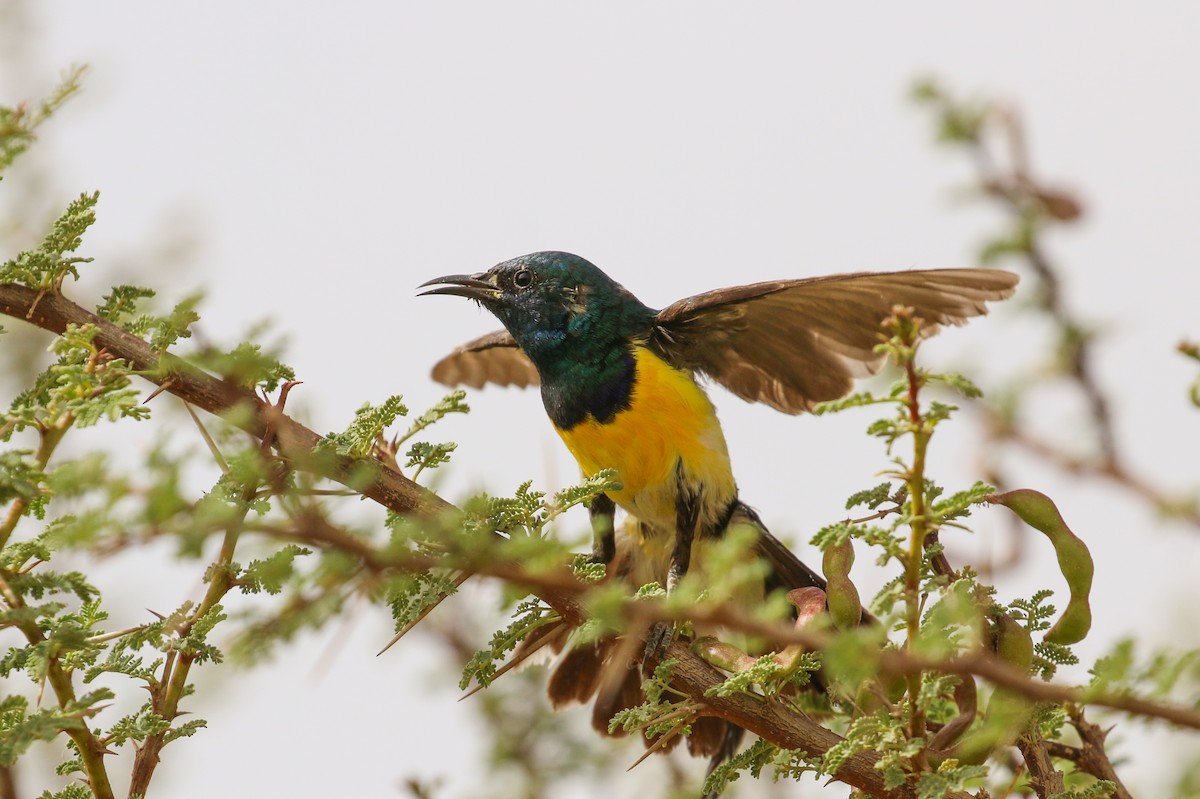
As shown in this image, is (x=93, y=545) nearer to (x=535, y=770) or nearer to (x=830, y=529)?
(x=830, y=529)

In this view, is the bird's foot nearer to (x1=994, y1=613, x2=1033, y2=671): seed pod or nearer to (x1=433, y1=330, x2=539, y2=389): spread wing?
(x1=994, y1=613, x2=1033, y2=671): seed pod

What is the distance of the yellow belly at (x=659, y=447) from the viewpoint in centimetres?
461

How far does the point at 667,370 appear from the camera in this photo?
188 inches

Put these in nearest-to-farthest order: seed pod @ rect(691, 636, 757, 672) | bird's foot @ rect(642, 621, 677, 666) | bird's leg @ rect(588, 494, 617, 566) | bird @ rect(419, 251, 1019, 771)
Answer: seed pod @ rect(691, 636, 757, 672)
bird's foot @ rect(642, 621, 677, 666)
bird @ rect(419, 251, 1019, 771)
bird's leg @ rect(588, 494, 617, 566)

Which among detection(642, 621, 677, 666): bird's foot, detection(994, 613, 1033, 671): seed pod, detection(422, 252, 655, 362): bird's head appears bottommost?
detection(994, 613, 1033, 671): seed pod

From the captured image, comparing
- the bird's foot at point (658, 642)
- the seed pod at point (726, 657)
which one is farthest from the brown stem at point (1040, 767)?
the bird's foot at point (658, 642)

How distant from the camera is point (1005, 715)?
164 centimetres

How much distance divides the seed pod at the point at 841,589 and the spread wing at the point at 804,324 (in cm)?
136

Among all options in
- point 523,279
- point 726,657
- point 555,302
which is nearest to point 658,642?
point 726,657

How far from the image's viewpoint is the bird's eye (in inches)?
201

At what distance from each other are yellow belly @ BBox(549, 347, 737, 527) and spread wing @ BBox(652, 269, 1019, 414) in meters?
0.19

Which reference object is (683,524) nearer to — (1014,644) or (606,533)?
(606,533)

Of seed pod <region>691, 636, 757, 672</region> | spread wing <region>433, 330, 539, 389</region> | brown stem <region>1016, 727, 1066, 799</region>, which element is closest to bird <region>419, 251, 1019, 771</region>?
spread wing <region>433, 330, 539, 389</region>

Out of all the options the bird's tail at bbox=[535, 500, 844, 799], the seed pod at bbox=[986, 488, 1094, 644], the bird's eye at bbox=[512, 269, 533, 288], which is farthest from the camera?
the bird's eye at bbox=[512, 269, 533, 288]
